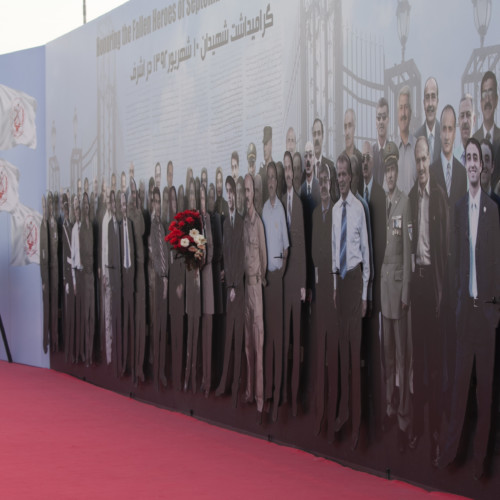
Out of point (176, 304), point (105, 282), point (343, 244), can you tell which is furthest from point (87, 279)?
point (343, 244)

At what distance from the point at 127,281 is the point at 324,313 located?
330 centimetres

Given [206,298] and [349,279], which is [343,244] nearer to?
[349,279]

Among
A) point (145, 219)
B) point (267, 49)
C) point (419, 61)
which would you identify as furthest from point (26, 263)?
point (419, 61)

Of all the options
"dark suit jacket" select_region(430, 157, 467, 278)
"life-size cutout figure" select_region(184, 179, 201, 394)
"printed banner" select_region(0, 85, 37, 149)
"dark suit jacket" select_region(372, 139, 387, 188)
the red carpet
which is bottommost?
the red carpet

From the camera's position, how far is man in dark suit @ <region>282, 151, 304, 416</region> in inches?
244

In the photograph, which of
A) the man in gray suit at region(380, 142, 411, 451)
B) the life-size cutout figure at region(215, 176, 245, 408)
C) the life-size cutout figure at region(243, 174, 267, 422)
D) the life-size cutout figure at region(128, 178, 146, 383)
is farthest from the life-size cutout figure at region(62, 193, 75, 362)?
the man in gray suit at region(380, 142, 411, 451)

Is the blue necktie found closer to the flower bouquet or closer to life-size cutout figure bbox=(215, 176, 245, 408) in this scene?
life-size cutout figure bbox=(215, 176, 245, 408)

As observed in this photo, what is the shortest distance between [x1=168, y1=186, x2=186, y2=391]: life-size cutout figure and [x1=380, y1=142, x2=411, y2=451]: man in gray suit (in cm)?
271

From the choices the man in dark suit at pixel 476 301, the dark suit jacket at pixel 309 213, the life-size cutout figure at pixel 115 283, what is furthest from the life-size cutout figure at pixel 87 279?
the man in dark suit at pixel 476 301

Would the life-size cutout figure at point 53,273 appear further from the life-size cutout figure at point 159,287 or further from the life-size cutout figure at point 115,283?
the life-size cutout figure at point 159,287

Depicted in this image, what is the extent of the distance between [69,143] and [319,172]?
16.1 ft

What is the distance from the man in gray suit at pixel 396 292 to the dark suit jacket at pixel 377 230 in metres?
0.06

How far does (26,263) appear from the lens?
11461 mm

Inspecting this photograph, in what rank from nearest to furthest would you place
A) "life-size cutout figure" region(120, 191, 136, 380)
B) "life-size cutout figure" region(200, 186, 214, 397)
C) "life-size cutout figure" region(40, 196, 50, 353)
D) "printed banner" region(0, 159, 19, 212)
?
"life-size cutout figure" region(200, 186, 214, 397)
"life-size cutout figure" region(120, 191, 136, 380)
"life-size cutout figure" region(40, 196, 50, 353)
"printed banner" region(0, 159, 19, 212)
